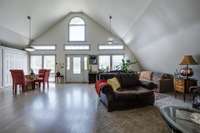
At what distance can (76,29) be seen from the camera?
1191 cm

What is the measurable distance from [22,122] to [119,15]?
6.19 m

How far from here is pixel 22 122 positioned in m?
3.45

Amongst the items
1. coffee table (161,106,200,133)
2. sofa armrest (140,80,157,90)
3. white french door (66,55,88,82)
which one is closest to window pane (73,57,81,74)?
white french door (66,55,88,82)

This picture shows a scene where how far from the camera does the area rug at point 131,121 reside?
3.04m

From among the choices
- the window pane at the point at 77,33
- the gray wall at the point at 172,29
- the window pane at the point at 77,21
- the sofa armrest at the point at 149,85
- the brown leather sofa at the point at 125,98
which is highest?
the window pane at the point at 77,21

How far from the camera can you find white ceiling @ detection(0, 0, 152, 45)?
658 centimetres

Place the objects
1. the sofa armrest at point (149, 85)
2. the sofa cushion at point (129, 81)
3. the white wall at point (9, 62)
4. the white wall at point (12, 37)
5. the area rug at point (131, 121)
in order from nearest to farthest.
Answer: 1. the area rug at point (131, 121)
2. the sofa armrest at point (149, 85)
3. the sofa cushion at point (129, 81)
4. the white wall at point (12, 37)
5. the white wall at point (9, 62)

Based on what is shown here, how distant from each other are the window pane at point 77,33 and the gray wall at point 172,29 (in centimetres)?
531

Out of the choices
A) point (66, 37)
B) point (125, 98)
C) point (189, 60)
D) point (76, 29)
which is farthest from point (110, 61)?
point (125, 98)

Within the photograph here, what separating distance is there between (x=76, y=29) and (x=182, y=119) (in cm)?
1038

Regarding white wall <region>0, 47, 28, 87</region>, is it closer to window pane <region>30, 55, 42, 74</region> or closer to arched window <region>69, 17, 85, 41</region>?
window pane <region>30, 55, 42, 74</region>

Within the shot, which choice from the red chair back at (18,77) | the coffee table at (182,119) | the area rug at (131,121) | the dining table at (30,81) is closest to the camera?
the coffee table at (182,119)

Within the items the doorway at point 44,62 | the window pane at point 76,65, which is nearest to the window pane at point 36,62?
the doorway at point 44,62

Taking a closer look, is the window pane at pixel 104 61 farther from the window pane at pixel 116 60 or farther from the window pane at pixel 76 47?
the window pane at pixel 76 47
